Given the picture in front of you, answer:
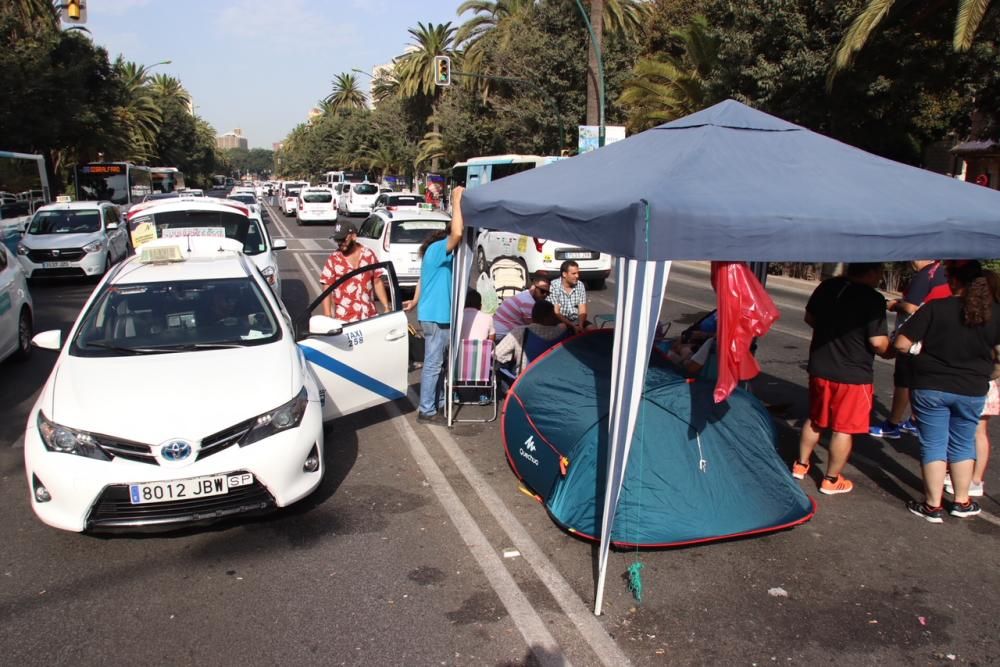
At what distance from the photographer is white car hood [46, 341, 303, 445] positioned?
424cm

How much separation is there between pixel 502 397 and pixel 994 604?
4.54 metres

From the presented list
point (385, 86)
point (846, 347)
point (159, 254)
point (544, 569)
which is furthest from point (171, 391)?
point (385, 86)

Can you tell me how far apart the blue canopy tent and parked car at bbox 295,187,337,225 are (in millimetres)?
31749

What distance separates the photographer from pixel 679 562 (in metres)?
4.45

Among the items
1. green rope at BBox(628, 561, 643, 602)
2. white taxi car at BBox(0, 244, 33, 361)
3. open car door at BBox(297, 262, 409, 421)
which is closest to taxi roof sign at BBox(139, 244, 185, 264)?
open car door at BBox(297, 262, 409, 421)

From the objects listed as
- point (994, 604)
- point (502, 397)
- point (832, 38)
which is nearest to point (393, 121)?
point (832, 38)

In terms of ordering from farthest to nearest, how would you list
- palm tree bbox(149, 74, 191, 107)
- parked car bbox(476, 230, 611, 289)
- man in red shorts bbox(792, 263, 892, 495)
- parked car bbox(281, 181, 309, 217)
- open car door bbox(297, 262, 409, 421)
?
palm tree bbox(149, 74, 191, 107) < parked car bbox(281, 181, 309, 217) < parked car bbox(476, 230, 611, 289) < open car door bbox(297, 262, 409, 421) < man in red shorts bbox(792, 263, 892, 495)

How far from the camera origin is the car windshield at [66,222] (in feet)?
52.7

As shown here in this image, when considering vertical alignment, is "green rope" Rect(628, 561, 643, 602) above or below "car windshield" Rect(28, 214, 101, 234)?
below

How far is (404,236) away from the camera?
1367 cm

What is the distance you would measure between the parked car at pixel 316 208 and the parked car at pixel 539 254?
21.2 m

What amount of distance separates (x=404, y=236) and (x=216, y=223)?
3.40m

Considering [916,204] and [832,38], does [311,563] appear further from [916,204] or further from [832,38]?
[832,38]

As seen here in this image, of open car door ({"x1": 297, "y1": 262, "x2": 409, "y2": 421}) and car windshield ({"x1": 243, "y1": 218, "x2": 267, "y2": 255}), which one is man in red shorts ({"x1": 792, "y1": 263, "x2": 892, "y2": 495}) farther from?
car windshield ({"x1": 243, "y1": 218, "x2": 267, "y2": 255})
